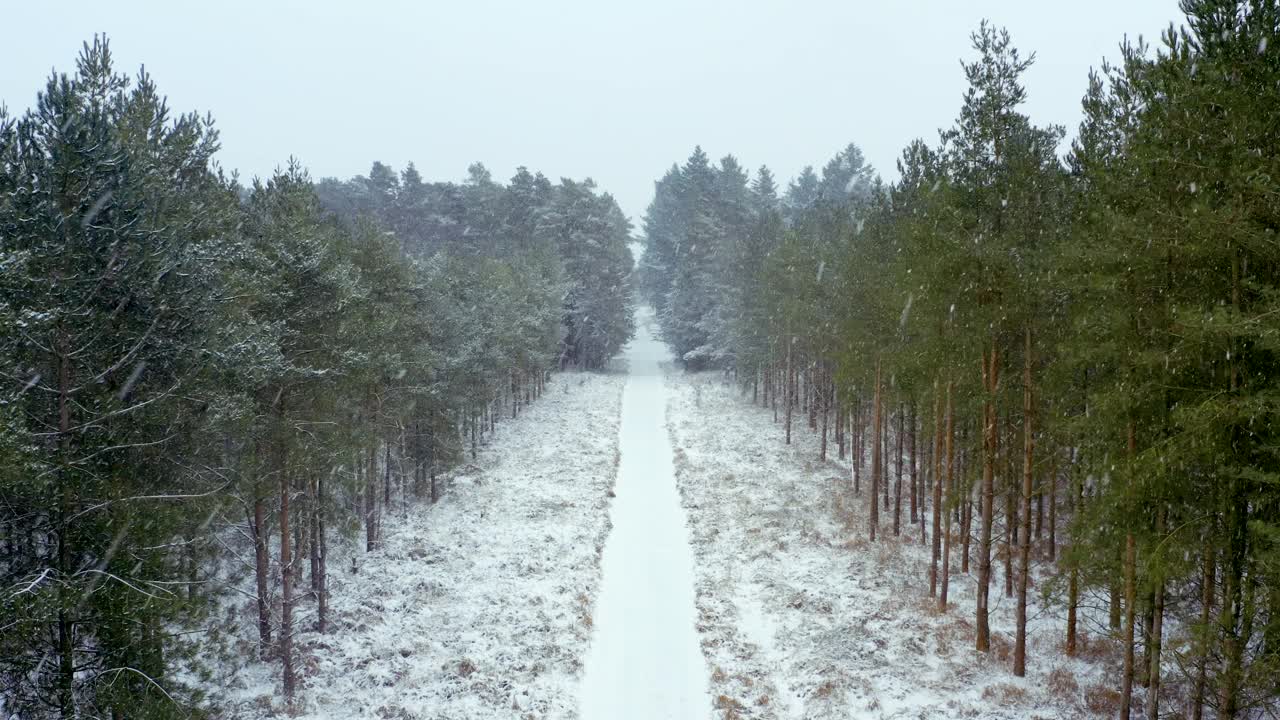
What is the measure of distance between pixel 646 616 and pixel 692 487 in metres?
11.8

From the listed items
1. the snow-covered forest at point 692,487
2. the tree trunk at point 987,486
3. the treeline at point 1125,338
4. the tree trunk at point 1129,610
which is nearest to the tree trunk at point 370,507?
the snow-covered forest at point 692,487

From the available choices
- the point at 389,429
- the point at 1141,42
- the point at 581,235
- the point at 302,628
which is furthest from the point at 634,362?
the point at 1141,42

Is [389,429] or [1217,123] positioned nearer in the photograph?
[1217,123]

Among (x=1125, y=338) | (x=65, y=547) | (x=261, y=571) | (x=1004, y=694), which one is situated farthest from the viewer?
(x=261, y=571)

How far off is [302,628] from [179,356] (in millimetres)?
9682

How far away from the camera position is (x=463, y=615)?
17.8 m

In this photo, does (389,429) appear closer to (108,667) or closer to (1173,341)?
(108,667)

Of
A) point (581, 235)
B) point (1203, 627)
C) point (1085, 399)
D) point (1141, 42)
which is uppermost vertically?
point (581, 235)

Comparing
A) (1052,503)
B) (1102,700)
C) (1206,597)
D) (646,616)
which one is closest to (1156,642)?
(1206,597)

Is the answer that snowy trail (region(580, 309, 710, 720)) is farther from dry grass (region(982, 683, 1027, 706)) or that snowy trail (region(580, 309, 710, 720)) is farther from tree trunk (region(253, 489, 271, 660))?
tree trunk (region(253, 489, 271, 660))

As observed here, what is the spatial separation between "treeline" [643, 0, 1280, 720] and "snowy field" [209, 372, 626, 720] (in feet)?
32.5

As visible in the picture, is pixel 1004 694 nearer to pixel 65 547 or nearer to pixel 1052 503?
pixel 1052 503

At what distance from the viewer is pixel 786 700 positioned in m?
13.5

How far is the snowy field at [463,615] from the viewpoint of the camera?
547 inches
